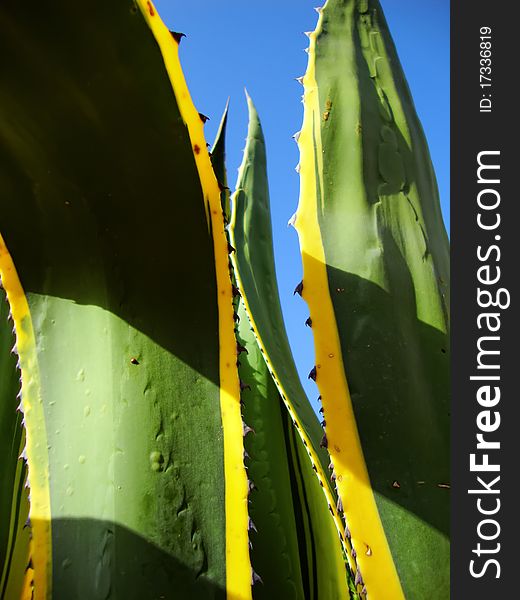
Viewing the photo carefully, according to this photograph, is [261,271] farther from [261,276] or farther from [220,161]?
[220,161]

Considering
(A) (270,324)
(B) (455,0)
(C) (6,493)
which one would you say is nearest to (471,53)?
(B) (455,0)

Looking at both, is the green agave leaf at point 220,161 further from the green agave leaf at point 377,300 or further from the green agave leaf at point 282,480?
the green agave leaf at point 377,300

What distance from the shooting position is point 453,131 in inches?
21.0

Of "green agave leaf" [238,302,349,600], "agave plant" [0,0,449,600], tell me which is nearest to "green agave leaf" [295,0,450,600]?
"agave plant" [0,0,449,600]

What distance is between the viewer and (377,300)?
0.42 m

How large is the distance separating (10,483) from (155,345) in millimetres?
247

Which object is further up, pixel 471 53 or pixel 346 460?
pixel 471 53

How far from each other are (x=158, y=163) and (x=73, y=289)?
9 centimetres

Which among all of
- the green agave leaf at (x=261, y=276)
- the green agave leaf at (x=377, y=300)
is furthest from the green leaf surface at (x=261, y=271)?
the green agave leaf at (x=377, y=300)

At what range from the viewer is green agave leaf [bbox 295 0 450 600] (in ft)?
1.24

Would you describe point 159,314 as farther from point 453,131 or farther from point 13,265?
point 453,131

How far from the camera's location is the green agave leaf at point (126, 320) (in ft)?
1.15

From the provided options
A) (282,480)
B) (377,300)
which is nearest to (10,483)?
(282,480)

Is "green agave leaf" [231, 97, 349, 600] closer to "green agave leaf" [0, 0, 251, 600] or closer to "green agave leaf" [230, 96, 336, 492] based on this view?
"green agave leaf" [230, 96, 336, 492]
